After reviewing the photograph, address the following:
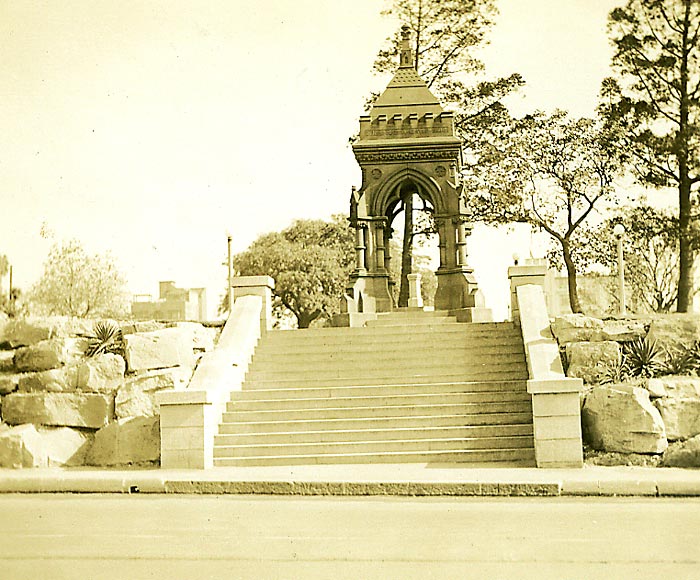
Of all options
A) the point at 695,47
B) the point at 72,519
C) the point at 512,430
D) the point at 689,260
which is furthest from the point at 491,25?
the point at 72,519

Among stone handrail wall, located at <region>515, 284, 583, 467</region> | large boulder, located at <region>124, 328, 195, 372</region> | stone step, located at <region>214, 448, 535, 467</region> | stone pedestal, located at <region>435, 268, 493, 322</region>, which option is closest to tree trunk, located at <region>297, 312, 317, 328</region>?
stone pedestal, located at <region>435, 268, 493, 322</region>

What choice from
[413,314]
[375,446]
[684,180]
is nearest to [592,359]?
[375,446]

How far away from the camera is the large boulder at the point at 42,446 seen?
13.6 meters

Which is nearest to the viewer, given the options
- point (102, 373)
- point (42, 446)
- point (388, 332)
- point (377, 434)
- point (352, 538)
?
point (352, 538)

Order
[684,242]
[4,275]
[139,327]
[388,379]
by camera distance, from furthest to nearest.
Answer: [684,242], [139,327], [388,379], [4,275]

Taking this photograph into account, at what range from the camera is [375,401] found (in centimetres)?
1436

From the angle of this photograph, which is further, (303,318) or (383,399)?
(303,318)

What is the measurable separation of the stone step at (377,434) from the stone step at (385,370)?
1.68 meters

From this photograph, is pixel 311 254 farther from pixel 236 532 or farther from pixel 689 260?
pixel 236 532

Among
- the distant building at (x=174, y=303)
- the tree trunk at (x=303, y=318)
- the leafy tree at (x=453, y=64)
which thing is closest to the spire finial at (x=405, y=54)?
the leafy tree at (x=453, y=64)

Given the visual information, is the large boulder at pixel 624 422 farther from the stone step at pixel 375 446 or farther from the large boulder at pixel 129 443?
the large boulder at pixel 129 443

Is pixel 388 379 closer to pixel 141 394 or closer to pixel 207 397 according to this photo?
pixel 207 397

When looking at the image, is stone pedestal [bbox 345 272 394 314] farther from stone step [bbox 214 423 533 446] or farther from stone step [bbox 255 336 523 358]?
stone step [bbox 214 423 533 446]

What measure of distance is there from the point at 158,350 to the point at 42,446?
8.04 ft
